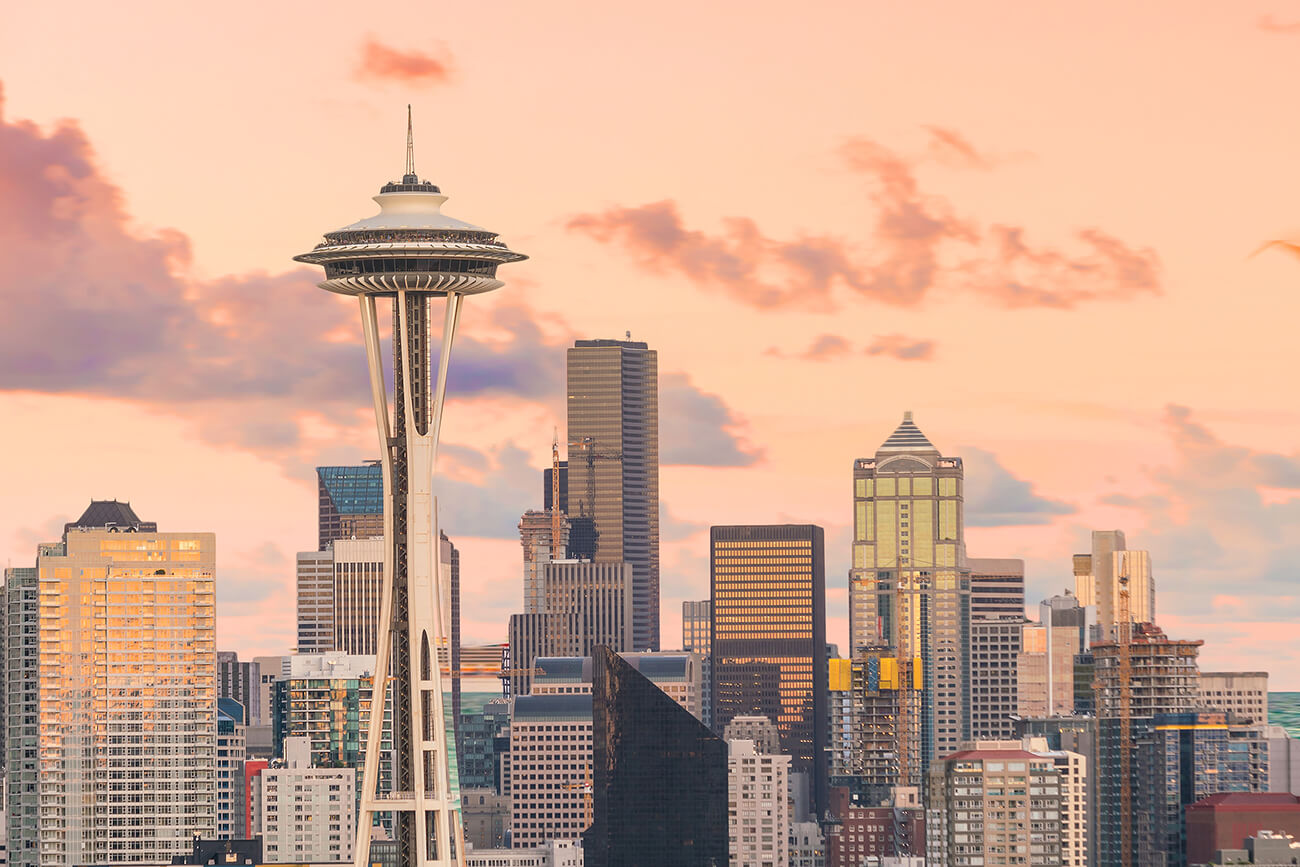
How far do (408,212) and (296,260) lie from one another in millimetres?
6286

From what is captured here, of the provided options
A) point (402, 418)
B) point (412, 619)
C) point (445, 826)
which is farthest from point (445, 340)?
point (445, 826)

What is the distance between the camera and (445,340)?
143m

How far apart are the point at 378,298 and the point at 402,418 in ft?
27.8

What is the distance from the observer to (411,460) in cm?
14288

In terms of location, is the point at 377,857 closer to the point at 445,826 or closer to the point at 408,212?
the point at 445,826

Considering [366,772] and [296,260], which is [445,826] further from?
[296,260]

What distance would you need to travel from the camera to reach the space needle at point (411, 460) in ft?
470

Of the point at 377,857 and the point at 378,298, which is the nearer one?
the point at 378,298

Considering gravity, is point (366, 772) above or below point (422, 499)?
below

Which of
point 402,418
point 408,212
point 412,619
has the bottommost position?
point 412,619

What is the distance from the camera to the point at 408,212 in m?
150

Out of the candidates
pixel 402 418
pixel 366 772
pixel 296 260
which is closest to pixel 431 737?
pixel 366 772

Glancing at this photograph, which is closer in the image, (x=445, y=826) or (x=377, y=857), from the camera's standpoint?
(x=445, y=826)

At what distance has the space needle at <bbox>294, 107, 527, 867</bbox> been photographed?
470 ft
